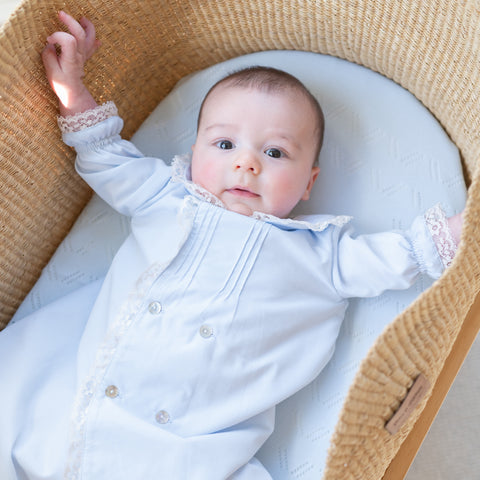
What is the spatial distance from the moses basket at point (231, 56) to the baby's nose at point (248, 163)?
399 mm

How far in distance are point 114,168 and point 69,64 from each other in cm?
22

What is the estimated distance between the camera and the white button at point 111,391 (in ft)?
3.91

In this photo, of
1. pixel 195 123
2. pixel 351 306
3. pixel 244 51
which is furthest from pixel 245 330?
pixel 244 51

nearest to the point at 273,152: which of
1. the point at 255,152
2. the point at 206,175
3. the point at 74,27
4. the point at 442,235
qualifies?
the point at 255,152

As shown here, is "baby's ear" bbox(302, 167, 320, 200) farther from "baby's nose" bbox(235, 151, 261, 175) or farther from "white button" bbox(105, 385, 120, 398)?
"white button" bbox(105, 385, 120, 398)

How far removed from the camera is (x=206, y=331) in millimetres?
1199

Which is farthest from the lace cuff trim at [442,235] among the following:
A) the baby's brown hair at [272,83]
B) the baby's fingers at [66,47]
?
the baby's fingers at [66,47]

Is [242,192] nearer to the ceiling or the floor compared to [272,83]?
nearer to the floor

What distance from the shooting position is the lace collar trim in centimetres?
129

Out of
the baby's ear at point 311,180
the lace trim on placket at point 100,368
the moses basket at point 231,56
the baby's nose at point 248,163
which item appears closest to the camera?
the moses basket at point 231,56

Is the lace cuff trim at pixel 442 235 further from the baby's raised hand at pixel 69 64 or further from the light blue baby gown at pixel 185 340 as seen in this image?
the baby's raised hand at pixel 69 64

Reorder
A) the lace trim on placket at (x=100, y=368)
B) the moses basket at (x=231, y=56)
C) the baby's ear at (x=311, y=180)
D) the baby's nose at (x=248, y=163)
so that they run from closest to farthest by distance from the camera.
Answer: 1. the moses basket at (x=231, y=56)
2. the lace trim on placket at (x=100, y=368)
3. the baby's nose at (x=248, y=163)
4. the baby's ear at (x=311, y=180)

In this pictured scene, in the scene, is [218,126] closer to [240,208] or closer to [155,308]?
[240,208]

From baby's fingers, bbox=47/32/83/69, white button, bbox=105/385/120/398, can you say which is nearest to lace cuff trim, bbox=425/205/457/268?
white button, bbox=105/385/120/398
